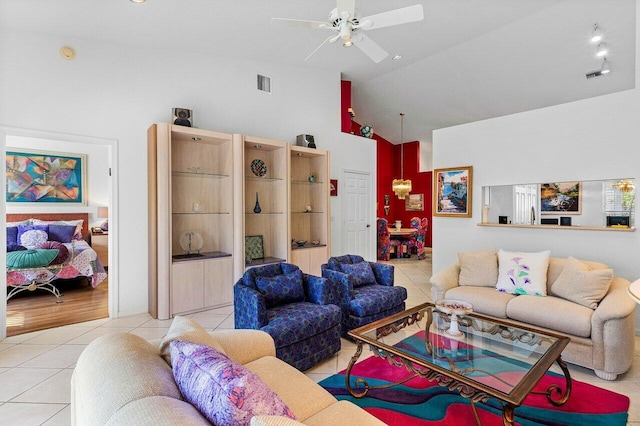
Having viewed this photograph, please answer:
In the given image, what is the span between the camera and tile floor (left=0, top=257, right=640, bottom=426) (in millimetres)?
2014

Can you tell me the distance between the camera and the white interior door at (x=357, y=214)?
19.6 feet

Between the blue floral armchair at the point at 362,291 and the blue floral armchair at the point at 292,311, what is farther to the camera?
the blue floral armchair at the point at 362,291

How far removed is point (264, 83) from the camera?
16.0 feet

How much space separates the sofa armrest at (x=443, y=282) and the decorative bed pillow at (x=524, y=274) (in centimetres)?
44

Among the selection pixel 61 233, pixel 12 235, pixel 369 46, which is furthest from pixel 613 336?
pixel 12 235

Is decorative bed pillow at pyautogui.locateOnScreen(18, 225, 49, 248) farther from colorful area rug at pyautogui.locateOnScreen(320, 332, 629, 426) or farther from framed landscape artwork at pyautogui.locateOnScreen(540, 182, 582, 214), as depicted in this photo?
framed landscape artwork at pyautogui.locateOnScreen(540, 182, 582, 214)

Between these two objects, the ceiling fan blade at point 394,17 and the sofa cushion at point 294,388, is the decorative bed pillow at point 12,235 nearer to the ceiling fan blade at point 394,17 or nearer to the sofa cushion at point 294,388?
the sofa cushion at point 294,388

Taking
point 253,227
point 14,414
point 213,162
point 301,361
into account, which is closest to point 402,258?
point 253,227

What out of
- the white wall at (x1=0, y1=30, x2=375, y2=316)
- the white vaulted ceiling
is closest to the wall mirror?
the white vaulted ceiling

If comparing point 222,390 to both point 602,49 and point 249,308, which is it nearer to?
point 249,308

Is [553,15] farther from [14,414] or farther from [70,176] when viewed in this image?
[70,176]

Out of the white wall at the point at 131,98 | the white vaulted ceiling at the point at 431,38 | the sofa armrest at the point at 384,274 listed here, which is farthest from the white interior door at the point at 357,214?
the sofa armrest at the point at 384,274

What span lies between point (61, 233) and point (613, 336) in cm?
736

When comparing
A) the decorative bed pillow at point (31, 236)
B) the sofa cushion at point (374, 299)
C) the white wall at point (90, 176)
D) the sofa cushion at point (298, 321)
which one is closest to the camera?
the sofa cushion at point (298, 321)
